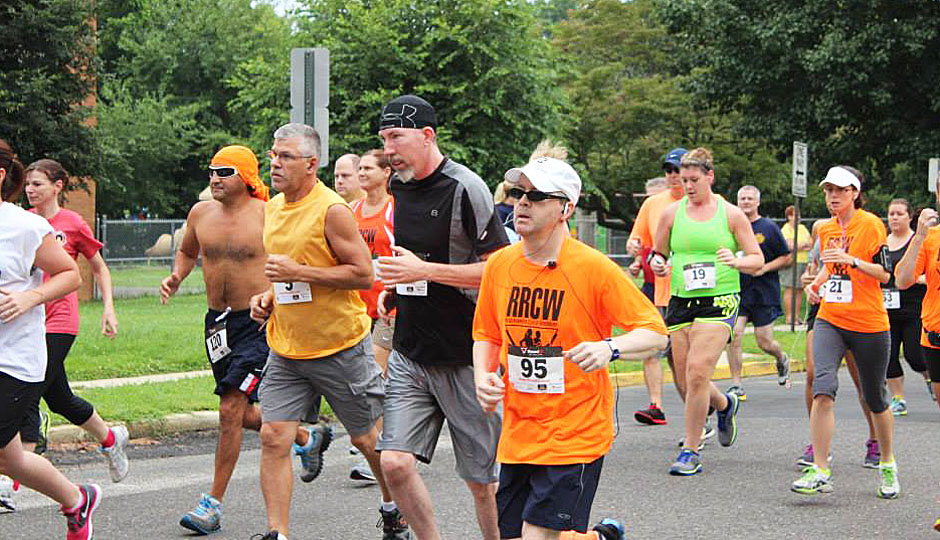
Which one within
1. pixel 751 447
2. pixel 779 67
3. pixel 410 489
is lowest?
pixel 751 447

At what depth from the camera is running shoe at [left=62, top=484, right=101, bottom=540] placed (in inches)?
A: 237

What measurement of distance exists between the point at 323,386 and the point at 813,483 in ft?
10.3

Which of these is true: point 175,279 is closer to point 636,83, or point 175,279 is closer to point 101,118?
point 636,83

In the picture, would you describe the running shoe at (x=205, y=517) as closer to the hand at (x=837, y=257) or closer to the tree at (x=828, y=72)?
the hand at (x=837, y=257)

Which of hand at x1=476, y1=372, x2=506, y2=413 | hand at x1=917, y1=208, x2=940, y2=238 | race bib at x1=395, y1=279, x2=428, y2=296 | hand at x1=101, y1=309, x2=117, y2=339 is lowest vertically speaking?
hand at x1=101, y1=309, x2=117, y2=339

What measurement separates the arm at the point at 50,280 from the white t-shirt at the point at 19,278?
0.04 meters

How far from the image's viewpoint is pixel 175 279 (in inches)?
290

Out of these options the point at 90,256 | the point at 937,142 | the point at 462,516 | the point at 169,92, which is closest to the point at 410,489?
the point at 462,516

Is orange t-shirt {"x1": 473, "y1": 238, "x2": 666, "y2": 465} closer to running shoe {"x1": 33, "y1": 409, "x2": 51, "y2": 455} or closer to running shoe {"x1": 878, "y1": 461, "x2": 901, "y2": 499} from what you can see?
running shoe {"x1": 878, "y1": 461, "x2": 901, "y2": 499}

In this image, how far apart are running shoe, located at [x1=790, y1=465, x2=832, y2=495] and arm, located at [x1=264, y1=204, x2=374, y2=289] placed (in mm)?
3068

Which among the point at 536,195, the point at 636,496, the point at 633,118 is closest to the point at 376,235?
the point at 636,496

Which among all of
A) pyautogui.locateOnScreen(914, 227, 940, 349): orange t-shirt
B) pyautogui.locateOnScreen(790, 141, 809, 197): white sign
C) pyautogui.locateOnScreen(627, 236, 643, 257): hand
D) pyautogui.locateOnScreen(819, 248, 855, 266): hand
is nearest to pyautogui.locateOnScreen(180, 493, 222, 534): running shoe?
pyautogui.locateOnScreen(819, 248, 855, 266): hand

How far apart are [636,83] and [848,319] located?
123 feet

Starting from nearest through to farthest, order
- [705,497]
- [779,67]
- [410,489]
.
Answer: [410,489] < [705,497] < [779,67]
